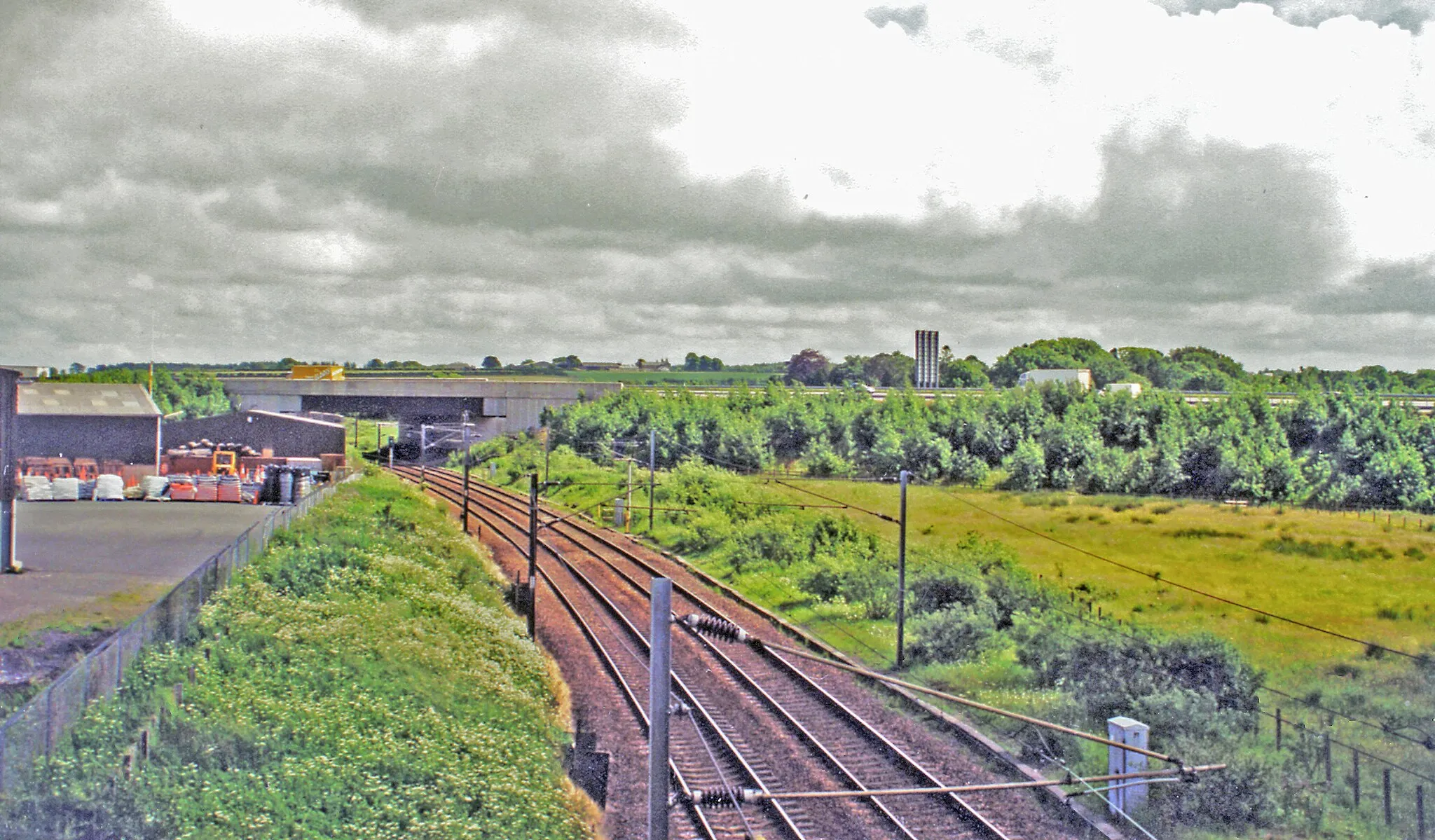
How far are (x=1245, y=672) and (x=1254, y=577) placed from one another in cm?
653

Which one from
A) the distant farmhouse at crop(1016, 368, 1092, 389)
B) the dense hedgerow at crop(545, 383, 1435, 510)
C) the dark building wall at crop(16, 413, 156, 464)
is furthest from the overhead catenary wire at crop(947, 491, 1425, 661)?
the dark building wall at crop(16, 413, 156, 464)

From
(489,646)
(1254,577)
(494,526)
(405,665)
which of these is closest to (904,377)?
(1254,577)

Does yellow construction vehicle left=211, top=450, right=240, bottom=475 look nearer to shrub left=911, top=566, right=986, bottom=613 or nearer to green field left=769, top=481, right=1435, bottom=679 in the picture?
green field left=769, top=481, right=1435, bottom=679

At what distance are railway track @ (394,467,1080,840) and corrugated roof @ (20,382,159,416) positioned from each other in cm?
695

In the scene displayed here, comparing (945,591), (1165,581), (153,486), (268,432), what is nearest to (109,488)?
(153,486)

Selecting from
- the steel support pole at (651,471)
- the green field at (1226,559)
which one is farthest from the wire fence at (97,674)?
the green field at (1226,559)

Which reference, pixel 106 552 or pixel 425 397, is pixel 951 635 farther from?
pixel 425 397

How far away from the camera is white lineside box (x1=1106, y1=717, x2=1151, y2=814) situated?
712cm

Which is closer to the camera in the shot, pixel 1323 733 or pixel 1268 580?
pixel 1323 733

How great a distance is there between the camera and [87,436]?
46.0 feet

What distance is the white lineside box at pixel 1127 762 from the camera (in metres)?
7.12

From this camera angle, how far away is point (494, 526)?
1856 centimetres

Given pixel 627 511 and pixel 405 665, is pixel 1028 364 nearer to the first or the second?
pixel 627 511

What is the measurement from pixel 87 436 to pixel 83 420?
0.64 m
